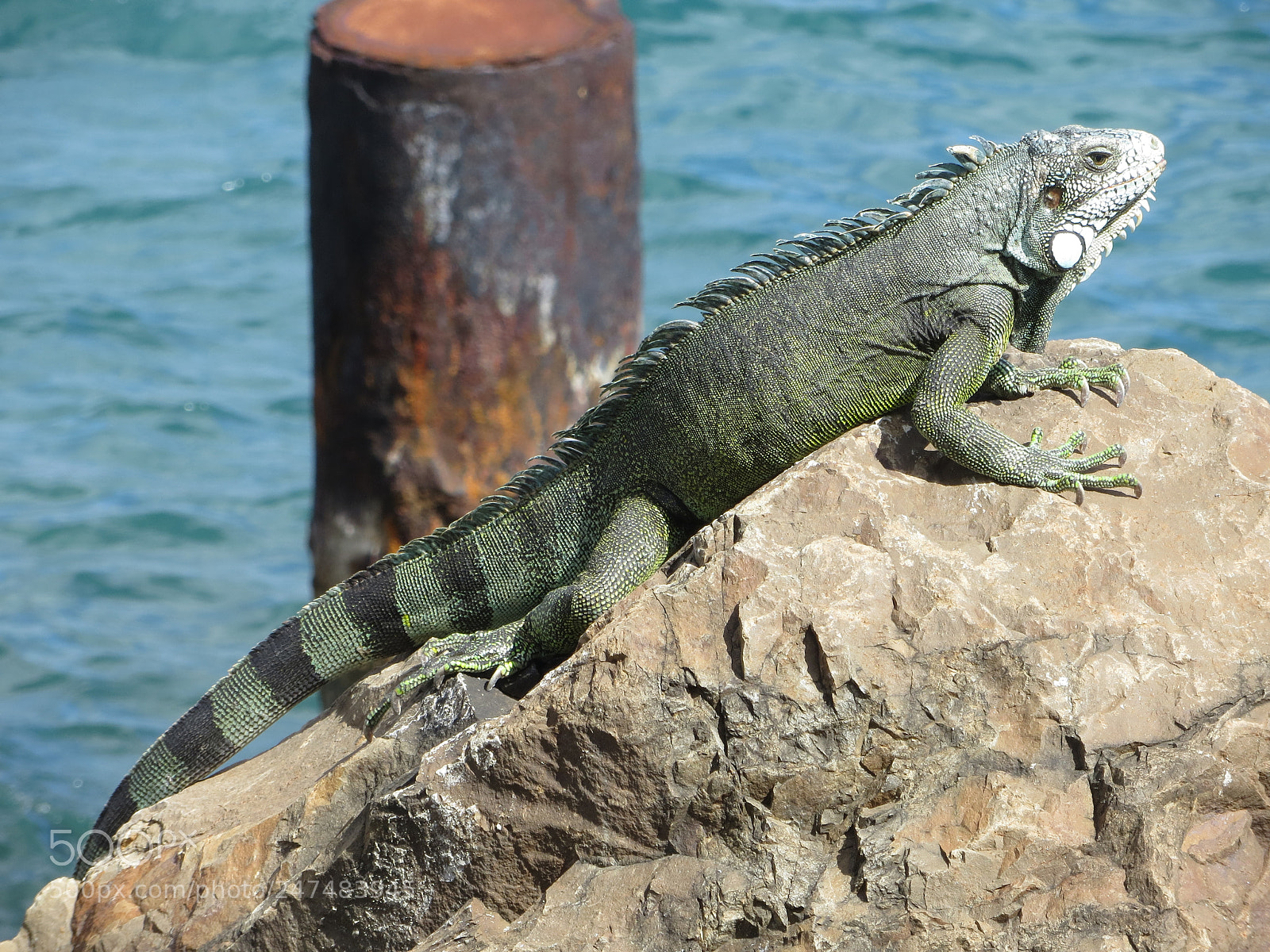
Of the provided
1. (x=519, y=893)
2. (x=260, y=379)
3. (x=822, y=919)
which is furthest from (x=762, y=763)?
(x=260, y=379)

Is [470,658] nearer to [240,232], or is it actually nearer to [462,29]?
[462,29]

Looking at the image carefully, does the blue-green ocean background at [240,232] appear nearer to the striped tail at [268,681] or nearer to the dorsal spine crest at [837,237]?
the striped tail at [268,681]


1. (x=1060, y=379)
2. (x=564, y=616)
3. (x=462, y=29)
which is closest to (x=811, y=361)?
(x=1060, y=379)

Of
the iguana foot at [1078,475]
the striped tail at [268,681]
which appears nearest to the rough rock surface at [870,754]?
the iguana foot at [1078,475]

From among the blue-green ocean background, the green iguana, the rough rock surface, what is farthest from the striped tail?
the blue-green ocean background

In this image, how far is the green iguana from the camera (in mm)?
4820

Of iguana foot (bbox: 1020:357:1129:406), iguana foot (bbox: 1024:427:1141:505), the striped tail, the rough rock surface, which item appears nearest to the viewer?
the rough rock surface

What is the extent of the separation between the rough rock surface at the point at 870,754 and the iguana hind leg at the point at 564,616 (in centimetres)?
29

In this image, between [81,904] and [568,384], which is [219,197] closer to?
[568,384]

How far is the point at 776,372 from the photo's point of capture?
491 centimetres

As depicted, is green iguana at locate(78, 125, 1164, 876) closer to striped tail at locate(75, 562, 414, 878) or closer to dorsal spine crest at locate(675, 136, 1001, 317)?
dorsal spine crest at locate(675, 136, 1001, 317)

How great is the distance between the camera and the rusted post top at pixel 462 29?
21.4 feet

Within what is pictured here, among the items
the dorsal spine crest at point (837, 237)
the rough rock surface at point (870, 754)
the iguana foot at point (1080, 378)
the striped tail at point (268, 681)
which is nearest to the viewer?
the rough rock surface at point (870, 754)

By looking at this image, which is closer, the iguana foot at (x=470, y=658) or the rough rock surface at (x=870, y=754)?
the rough rock surface at (x=870, y=754)
